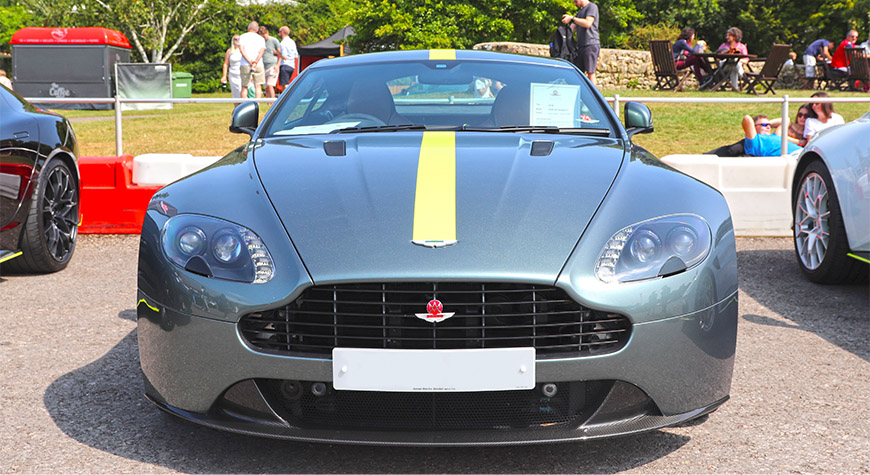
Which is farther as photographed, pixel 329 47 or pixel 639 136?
pixel 329 47

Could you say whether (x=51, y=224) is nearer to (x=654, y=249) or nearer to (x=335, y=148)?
(x=335, y=148)

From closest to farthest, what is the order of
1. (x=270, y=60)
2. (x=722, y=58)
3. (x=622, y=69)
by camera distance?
(x=270, y=60) → (x=722, y=58) → (x=622, y=69)

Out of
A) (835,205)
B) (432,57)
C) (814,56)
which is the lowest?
(835,205)

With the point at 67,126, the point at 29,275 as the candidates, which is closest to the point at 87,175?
the point at 67,126

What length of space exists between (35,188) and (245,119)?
2.02 m

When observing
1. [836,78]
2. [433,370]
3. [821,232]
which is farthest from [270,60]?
[433,370]

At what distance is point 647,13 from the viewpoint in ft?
137

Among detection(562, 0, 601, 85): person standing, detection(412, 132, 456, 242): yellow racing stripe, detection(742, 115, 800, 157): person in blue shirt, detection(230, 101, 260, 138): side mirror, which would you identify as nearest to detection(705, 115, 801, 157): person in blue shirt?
detection(742, 115, 800, 157): person in blue shirt

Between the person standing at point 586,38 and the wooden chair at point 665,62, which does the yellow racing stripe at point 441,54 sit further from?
the wooden chair at point 665,62

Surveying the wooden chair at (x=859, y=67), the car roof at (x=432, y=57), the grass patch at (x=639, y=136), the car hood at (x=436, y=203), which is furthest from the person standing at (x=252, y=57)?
the wooden chair at (x=859, y=67)

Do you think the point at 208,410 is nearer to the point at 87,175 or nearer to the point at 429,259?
the point at 429,259

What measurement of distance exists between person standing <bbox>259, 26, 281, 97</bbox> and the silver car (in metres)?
11.9

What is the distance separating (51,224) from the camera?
578 centimetres

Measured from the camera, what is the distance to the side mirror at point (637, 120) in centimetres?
425
